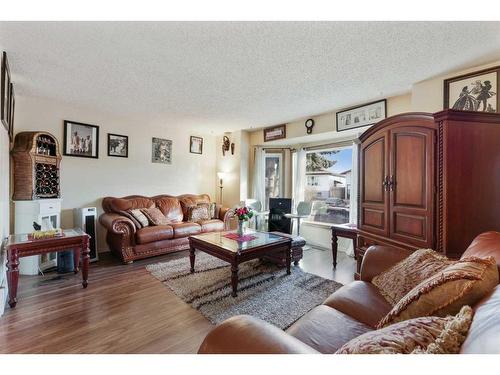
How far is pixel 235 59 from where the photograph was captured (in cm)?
214

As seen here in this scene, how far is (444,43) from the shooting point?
6.14 ft

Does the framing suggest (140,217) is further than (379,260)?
Yes

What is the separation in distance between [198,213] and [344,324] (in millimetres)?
3569

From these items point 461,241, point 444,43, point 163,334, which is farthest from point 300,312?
point 444,43

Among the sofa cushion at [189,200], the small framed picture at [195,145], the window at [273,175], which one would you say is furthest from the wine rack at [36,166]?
the window at [273,175]

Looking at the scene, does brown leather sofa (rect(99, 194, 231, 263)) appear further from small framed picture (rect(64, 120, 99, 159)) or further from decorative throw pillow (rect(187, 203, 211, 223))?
small framed picture (rect(64, 120, 99, 159))

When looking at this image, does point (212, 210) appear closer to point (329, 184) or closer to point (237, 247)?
point (237, 247)

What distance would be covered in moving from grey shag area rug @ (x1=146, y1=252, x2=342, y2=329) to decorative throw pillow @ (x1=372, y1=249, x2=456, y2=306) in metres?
0.84

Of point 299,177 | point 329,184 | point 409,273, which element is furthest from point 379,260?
point 299,177

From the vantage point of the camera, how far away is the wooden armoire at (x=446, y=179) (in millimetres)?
1780

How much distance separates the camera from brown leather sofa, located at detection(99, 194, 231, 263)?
3.35 meters

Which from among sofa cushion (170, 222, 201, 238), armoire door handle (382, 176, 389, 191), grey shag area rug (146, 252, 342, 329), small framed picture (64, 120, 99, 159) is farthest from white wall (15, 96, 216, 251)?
armoire door handle (382, 176, 389, 191)
